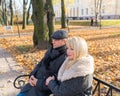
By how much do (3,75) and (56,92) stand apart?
5607 millimetres

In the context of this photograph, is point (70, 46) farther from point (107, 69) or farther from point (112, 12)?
point (112, 12)

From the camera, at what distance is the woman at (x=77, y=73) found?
3.53 metres

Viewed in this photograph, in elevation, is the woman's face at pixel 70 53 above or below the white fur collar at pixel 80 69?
above

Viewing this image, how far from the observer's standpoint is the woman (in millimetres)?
3529

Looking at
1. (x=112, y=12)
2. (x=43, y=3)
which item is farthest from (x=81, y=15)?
(x=43, y=3)

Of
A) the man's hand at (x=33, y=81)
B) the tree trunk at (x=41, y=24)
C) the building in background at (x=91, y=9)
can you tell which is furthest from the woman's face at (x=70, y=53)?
the building in background at (x=91, y=9)

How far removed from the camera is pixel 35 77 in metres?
4.74

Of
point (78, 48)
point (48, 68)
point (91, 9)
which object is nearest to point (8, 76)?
point (48, 68)

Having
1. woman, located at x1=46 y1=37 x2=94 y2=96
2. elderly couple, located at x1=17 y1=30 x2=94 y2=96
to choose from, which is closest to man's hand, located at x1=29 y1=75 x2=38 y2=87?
elderly couple, located at x1=17 y1=30 x2=94 y2=96

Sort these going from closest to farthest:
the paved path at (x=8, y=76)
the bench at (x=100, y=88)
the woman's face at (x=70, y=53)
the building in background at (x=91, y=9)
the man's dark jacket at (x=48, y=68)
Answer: the woman's face at (x=70, y=53) < the bench at (x=100, y=88) < the man's dark jacket at (x=48, y=68) < the paved path at (x=8, y=76) < the building in background at (x=91, y=9)

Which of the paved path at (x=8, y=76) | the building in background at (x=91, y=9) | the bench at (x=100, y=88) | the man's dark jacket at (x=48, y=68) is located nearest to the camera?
the bench at (x=100, y=88)

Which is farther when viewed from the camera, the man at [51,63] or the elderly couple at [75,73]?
the man at [51,63]

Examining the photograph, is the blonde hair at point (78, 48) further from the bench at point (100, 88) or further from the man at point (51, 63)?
the man at point (51, 63)

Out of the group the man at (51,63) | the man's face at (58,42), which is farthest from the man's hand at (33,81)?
the man's face at (58,42)
